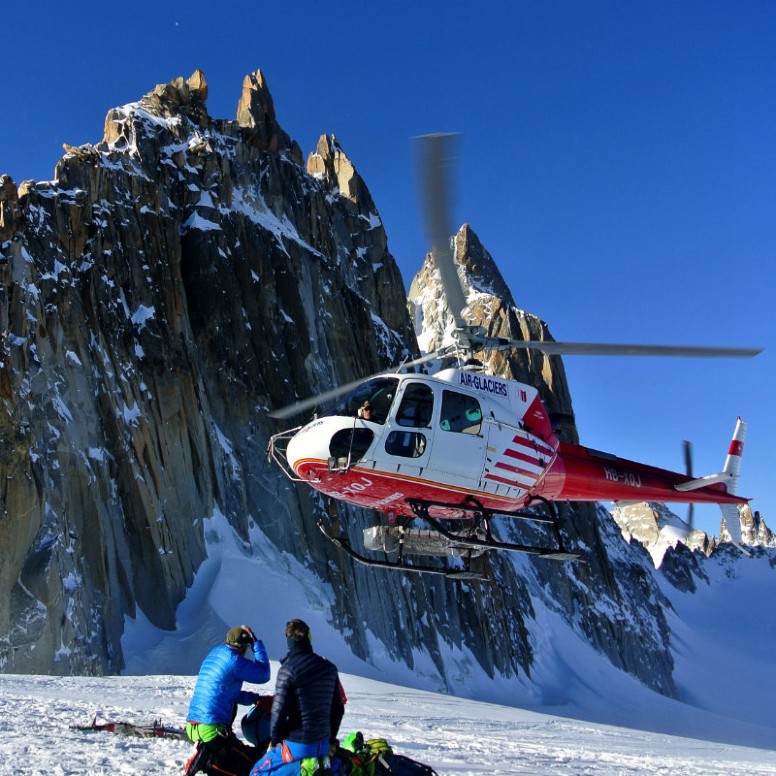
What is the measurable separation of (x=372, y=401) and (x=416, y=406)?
28.2 inches

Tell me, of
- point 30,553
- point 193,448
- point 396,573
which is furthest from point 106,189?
point 396,573

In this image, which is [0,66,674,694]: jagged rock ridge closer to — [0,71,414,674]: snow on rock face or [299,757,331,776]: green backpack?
[0,71,414,674]: snow on rock face

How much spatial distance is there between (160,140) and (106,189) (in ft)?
20.0

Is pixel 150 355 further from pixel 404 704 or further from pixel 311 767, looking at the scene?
pixel 311 767

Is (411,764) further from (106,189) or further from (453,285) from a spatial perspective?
(106,189)

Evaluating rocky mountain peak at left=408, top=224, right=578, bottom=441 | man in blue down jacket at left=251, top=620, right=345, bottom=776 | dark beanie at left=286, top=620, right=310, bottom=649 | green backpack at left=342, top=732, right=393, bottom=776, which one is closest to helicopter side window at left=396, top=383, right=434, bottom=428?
green backpack at left=342, top=732, right=393, bottom=776

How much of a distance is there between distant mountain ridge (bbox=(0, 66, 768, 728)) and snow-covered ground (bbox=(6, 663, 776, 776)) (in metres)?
6.16

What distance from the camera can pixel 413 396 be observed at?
13.9 metres

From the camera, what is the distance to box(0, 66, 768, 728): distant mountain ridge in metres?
27.0

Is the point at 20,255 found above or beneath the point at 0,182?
beneath

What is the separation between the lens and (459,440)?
14219 mm

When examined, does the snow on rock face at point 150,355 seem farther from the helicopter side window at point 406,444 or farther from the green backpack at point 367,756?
the green backpack at point 367,756

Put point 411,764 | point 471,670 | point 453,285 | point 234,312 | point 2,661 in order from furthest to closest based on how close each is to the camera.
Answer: point 471,670
point 234,312
point 2,661
point 453,285
point 411,764

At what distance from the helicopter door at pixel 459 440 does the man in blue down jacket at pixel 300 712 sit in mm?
8230
